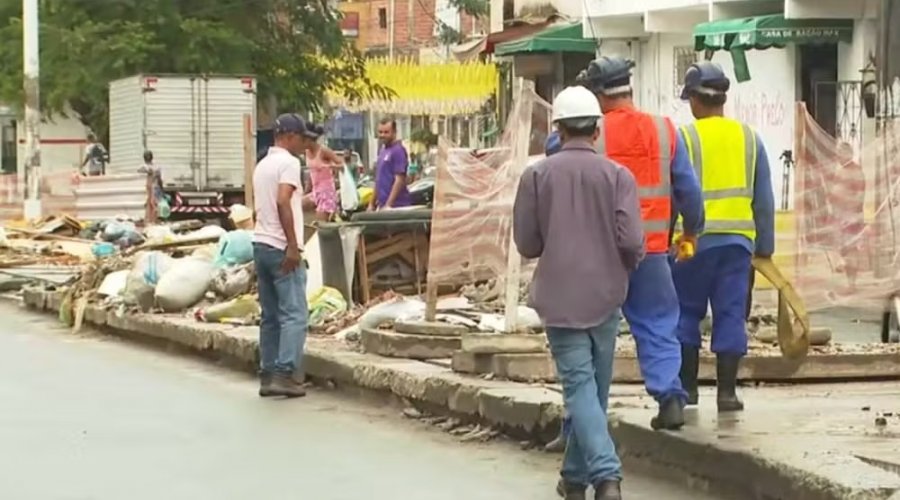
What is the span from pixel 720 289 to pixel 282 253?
3.85 m

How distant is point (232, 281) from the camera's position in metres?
16.4

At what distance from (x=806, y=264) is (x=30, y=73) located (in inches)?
883

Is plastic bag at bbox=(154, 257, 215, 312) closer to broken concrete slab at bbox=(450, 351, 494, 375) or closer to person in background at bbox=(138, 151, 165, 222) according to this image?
broken concrete slab at bbox=(450, 351, 494, 375)

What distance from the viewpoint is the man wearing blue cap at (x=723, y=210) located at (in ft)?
30.0

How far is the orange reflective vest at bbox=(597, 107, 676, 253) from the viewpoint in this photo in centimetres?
855

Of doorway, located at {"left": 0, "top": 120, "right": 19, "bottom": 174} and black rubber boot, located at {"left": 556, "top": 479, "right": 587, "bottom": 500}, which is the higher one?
doorway, located at {"left": 0, "top": 120, "right": 19, "bottom": 174}

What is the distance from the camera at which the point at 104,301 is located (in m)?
18.2

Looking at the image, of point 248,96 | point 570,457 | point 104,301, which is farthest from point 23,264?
point 570,457

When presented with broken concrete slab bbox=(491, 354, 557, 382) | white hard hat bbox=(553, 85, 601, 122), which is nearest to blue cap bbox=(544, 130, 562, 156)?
white hard hat bbox=(553, 85, 601, 122)

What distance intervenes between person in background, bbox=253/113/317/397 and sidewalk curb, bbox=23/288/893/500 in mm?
431

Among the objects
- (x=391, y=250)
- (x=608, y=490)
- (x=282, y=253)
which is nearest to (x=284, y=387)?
(x=282, y=253)

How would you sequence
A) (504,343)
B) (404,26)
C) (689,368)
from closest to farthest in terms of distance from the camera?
(689,368) < (504,343) < (404,26)

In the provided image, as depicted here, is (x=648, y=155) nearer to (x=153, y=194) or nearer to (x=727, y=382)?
(x=727, y=382)

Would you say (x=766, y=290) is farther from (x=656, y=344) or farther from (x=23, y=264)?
(x=23, y=264)
